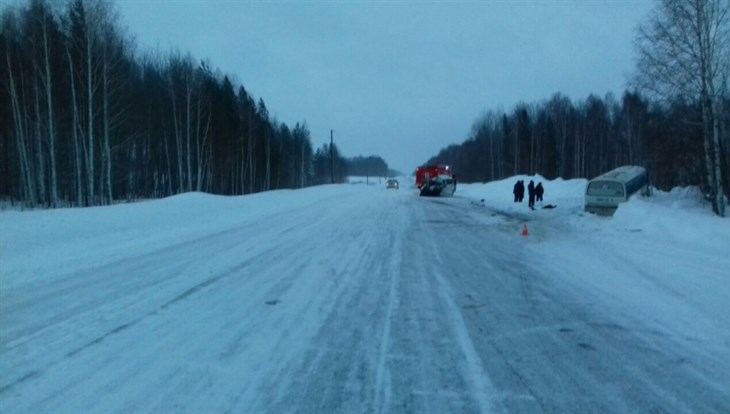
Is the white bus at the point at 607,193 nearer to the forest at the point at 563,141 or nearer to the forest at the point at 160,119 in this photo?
the forest at the point at 160,119

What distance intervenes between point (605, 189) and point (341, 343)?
22.9 meters

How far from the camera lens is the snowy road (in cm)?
486

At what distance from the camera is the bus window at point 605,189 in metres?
26.1

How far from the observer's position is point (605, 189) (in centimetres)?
2653

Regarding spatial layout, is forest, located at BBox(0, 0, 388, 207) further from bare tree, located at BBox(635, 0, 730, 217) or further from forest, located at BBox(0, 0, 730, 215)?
bare tree, located at BBox(635, 0, 730, 217)

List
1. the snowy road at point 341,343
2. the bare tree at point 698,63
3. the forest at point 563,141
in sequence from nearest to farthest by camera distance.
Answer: the snowy road at point 341,343, the bare tree at point 698,63, the forest at point 563,141

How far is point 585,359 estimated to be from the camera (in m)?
6.00

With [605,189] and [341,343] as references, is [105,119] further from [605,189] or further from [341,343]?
[341,343]

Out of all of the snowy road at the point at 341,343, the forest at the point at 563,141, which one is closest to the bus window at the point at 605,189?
the snowy road at the point at 341,343

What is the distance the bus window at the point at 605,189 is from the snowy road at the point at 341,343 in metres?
15.2

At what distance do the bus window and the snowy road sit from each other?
1518cm

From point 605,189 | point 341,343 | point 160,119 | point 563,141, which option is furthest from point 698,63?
point 563,141

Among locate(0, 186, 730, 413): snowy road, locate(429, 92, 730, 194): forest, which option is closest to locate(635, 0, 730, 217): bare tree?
locate(0, 186, 730, 413): snowy road

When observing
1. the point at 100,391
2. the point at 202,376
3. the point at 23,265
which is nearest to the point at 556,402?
the point at 202,376
